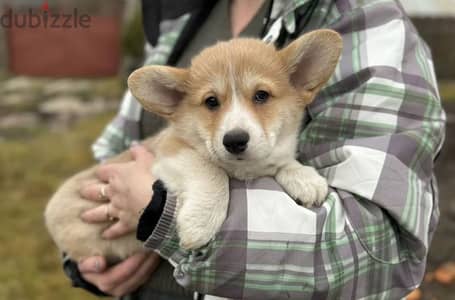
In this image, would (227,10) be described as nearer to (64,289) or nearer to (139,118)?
(139,118)

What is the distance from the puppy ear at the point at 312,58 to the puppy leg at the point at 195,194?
0.46 metres

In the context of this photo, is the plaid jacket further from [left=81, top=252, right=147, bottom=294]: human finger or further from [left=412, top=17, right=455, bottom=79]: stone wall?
[left=412, top=17, right=455, bottom=79]: stone wall

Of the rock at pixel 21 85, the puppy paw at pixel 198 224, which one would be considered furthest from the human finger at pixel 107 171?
the rock at pixel 21 85

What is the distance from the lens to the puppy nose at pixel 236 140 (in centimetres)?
194

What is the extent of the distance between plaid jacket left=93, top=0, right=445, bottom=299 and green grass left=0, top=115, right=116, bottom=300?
3.32 metres

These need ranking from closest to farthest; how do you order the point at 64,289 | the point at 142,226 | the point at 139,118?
the point at 142,226 → the point at 139,118 → the point at 64,289

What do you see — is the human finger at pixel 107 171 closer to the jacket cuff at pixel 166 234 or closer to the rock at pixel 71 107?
the jacket cuff at pixel 166 234

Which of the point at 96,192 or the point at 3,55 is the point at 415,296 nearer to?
the point at 96,192

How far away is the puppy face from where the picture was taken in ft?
6.54

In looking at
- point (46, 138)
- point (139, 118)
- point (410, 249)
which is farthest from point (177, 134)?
point (46, 138)

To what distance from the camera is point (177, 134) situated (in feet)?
7.45

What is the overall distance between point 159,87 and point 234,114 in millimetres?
350

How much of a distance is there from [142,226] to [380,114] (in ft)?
2.85

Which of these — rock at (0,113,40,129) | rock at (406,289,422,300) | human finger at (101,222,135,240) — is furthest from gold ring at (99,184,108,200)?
rock at (0,113,40,129)
